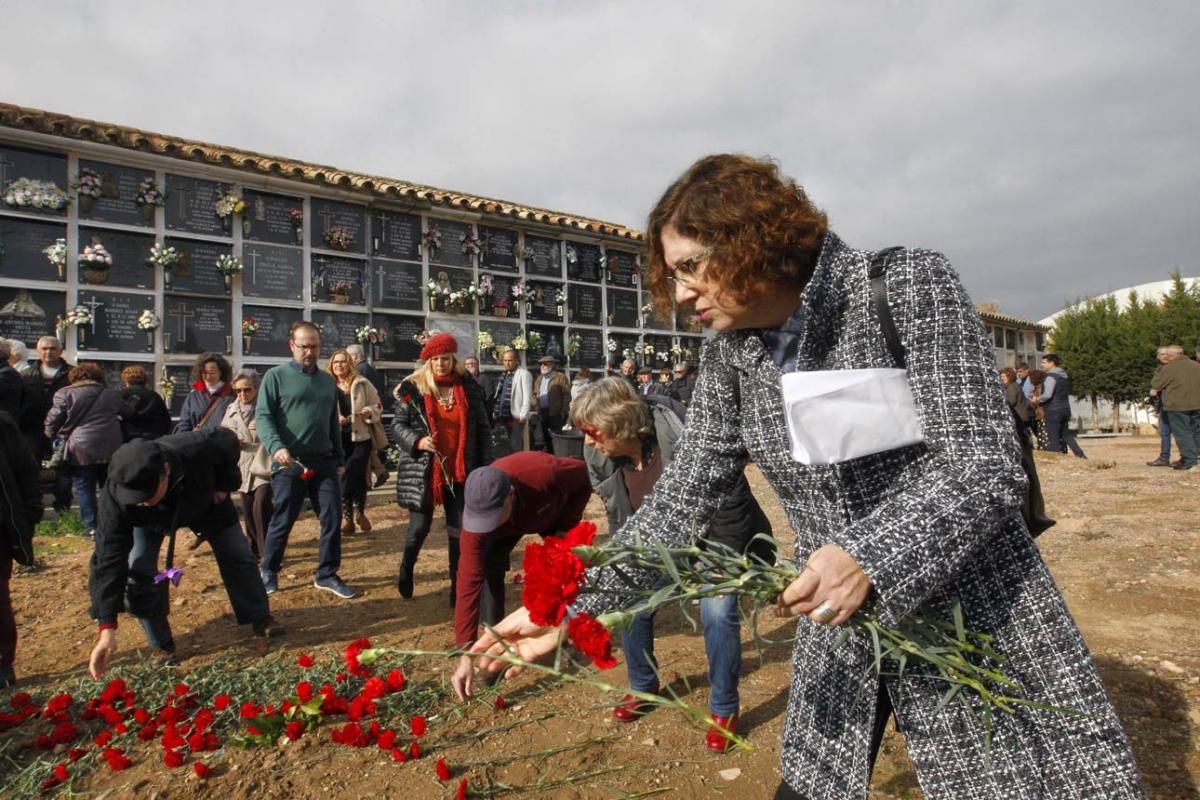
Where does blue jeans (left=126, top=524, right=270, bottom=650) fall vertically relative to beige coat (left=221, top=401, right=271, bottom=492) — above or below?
below

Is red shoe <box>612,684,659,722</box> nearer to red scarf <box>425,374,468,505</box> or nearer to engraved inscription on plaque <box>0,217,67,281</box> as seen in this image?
red scarf <box>425,374,468,505</box>

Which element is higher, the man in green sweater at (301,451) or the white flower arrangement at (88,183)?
the white flower arrangement at (88,183)

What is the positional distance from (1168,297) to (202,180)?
33485 mm

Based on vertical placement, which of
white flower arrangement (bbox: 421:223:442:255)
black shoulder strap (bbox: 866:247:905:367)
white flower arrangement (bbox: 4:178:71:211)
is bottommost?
black shoulder strap (bbox: 866:247:905:367)

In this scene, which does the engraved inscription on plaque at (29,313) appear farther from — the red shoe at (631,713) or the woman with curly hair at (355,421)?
the red shoe at (631,713)

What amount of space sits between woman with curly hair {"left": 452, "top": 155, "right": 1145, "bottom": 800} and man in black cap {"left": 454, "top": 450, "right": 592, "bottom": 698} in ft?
5.29

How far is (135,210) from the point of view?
349 inches

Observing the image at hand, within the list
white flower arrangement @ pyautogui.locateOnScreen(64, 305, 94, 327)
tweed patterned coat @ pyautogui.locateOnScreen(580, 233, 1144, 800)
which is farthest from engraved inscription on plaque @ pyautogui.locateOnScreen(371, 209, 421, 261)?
tweed patterned coat @ pyautogui.locateOnScreen(580, 233, 1144, 800)

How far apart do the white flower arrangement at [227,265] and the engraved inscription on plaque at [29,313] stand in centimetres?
167

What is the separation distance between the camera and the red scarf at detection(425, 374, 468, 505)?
4.43 metres

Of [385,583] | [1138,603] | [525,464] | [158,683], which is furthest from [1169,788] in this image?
[385,583]

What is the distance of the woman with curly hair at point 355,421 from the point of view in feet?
20.3

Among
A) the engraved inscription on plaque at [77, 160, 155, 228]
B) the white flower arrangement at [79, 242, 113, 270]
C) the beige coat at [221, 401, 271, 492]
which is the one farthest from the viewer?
the engraved inscription on plaque at [77, 160, 155, 228]

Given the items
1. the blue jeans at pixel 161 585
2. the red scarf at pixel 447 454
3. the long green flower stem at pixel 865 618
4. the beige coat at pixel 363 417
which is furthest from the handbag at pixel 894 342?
the beige coat at pixel 363 417
